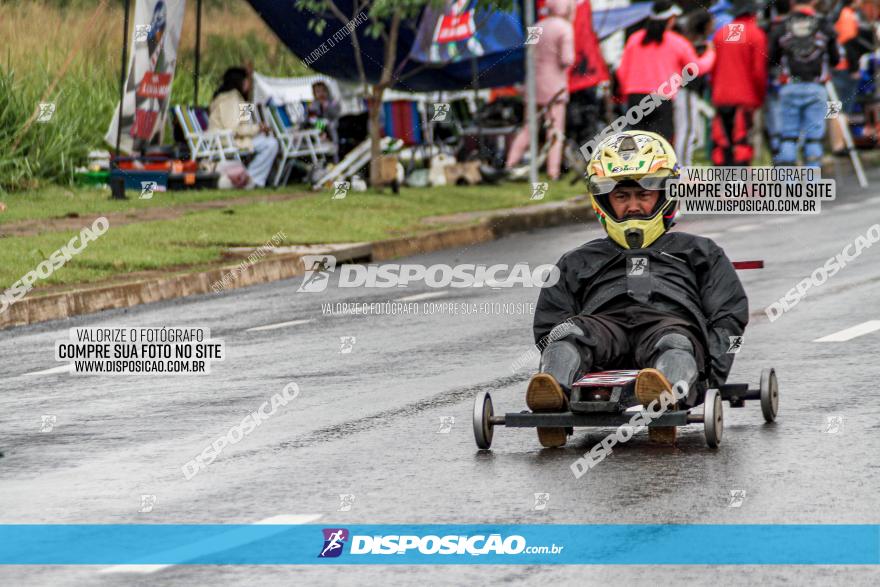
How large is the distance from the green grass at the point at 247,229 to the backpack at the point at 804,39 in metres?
3.37

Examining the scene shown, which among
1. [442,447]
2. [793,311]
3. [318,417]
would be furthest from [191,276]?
[442,447]

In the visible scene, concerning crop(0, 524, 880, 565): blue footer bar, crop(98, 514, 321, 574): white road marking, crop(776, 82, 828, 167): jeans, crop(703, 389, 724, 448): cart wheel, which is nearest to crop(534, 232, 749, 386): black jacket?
crop(703, 389, 724, 448): cart wheel

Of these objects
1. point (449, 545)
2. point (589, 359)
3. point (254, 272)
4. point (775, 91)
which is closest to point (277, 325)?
point (254, 272)

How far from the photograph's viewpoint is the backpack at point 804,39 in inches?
899

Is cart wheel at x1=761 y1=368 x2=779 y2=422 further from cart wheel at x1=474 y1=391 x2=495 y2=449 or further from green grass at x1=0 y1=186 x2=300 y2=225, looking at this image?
green grass at x1=0 y1=186 x2=300 y2=225

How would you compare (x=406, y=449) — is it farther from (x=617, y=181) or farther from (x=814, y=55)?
(x=814, y=55)

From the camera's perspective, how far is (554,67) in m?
25.2

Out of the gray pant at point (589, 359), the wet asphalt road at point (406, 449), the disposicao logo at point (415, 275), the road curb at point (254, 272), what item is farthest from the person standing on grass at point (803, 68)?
the gray pant at point (589, 359)

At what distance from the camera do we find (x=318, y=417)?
9352mm

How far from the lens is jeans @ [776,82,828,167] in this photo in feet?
75.6

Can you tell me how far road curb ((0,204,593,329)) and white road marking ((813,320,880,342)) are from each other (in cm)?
601

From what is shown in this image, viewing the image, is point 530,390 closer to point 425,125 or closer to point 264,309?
point 264,309

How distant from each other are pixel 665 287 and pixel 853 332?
129 inches

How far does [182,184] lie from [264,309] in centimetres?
874
